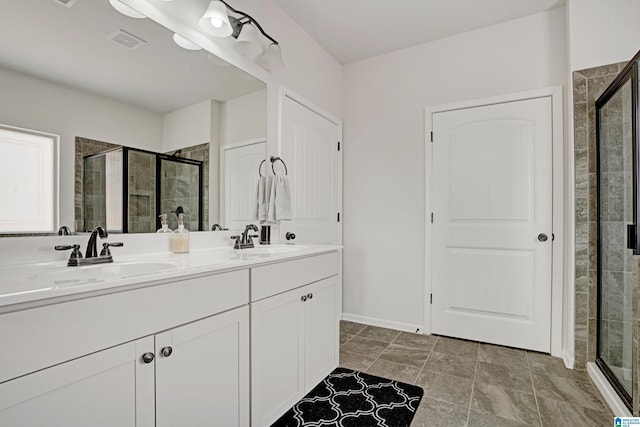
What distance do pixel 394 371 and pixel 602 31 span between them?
2.70 m

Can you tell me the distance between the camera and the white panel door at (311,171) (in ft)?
8.39

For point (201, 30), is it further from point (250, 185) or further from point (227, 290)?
point (227, 290)

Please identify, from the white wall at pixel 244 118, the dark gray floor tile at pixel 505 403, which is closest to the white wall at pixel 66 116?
the white wall at pixel 244 118

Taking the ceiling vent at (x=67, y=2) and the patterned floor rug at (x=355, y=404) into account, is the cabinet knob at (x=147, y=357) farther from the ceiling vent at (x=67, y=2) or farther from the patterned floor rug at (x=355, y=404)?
the ceiling vent at (x=67, y=2)

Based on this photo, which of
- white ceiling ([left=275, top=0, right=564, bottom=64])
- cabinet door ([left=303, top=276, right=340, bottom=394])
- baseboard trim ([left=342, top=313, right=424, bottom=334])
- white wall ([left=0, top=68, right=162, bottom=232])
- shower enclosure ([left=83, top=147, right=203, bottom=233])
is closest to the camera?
white wall ([left=0, top=68, right=162, bottom=232])

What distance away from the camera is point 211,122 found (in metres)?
1.94

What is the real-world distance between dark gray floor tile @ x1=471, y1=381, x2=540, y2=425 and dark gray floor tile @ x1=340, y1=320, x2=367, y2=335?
3.83 feet

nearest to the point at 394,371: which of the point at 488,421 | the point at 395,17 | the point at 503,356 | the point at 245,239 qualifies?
the point at 488,421

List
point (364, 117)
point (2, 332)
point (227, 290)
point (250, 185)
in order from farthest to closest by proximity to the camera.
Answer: point (364, 117)
point (250, 185)
point (227, 290)
point (2, 332)

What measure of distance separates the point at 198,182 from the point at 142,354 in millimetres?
1073

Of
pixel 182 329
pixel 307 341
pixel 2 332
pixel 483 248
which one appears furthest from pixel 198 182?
pixel 483 248

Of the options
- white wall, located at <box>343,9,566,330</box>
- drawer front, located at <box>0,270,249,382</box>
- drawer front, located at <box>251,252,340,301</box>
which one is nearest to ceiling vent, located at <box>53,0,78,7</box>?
drawer front, located at <box>0,270,249,382</box>

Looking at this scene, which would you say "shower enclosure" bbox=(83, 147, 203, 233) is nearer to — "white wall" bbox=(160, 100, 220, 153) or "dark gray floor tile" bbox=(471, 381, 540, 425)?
"white wall" bbox=(160, 100, 220, 153)

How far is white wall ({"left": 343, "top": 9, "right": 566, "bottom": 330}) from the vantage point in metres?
2.55
